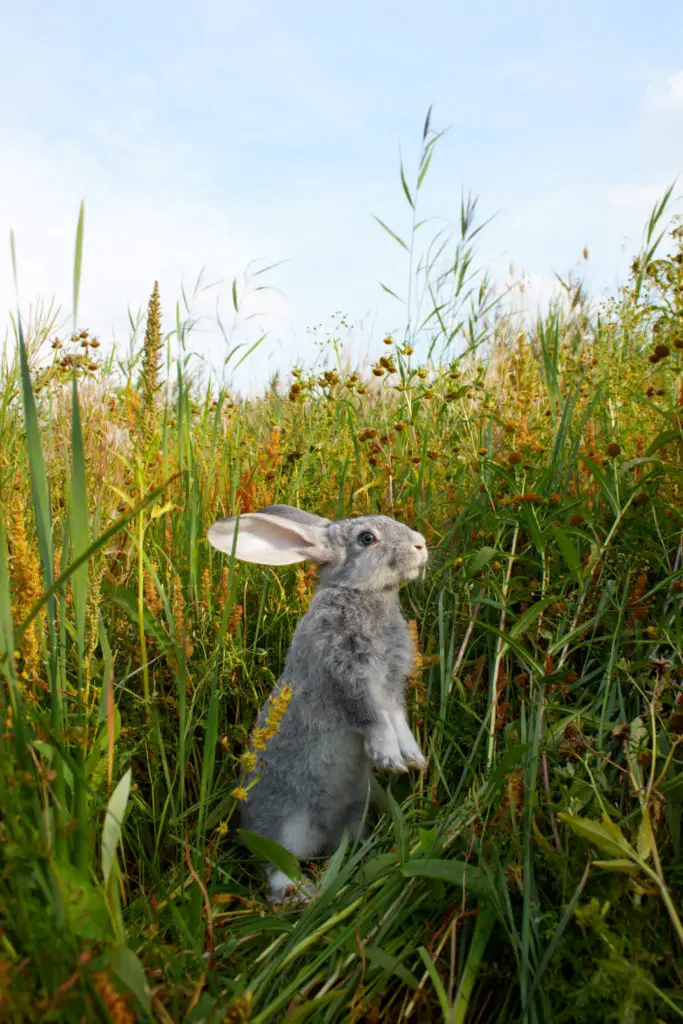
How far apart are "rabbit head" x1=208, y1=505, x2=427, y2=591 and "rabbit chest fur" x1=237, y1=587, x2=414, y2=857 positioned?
0.67 feet

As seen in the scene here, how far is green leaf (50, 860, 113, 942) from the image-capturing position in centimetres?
153

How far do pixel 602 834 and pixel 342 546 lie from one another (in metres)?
1.43

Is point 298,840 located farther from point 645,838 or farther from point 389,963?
point 645,838

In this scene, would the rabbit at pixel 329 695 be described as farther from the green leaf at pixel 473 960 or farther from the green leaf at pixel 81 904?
the green leaf at pixel 81 904

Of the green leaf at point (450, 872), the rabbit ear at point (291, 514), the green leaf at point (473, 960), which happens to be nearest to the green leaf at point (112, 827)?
the green leaf at point (450, 872)

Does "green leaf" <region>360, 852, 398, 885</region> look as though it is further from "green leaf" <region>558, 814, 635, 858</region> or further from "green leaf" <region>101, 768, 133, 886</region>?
"green leaf" <region>101, 768, 133, 886</region>

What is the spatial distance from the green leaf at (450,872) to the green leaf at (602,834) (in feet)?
1.18

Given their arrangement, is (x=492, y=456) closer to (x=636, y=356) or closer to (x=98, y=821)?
(x=636, y=356)

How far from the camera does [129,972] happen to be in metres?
1.46

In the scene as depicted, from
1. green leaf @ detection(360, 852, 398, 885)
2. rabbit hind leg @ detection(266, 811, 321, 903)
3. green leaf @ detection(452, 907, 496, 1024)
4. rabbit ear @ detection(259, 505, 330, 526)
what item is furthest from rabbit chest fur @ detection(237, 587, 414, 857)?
green leaf @ detection(452, 907, 496, 1024)

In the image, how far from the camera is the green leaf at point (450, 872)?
2.05 m

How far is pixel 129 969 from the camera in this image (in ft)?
4.79

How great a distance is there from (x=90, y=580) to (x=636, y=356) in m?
3.18

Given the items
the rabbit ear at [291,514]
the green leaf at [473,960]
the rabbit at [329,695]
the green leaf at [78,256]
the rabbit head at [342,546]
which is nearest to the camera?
the green leaf at [78,256]
